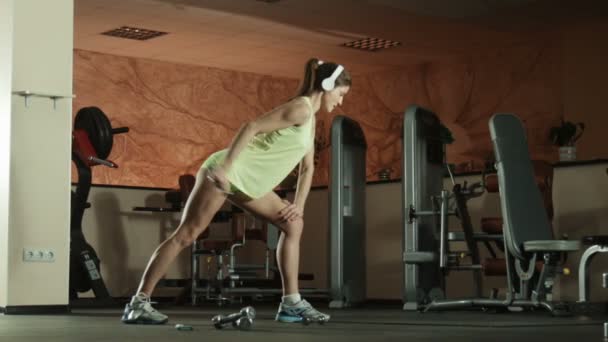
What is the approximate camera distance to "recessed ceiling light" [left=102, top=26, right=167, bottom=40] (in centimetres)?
1166

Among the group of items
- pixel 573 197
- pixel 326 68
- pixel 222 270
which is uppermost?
pixel 326 68

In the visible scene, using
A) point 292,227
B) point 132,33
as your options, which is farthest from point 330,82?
point 132,33

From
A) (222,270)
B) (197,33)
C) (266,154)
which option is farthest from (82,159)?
(197,33)

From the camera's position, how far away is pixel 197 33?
1172 centimetres

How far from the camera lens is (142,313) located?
470 centimetres

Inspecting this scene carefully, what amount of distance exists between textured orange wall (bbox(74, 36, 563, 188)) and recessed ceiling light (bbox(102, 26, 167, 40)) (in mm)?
957

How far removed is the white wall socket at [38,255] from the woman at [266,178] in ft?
5.60

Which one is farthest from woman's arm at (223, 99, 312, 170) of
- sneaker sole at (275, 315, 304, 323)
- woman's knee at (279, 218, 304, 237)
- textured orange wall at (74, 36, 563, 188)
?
textured orange wall at (74, 36, 563, 188)

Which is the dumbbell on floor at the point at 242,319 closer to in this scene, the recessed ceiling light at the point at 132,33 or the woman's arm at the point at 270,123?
the woman's arm at the point at 270,123

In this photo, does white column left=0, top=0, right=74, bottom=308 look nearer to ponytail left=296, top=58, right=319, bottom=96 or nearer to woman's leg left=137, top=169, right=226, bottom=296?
woman's leg left=137, top=169, right=226, bottom=296

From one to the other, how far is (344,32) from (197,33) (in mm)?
1643

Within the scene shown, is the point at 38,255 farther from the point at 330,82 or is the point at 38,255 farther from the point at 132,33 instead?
the point at 132,33

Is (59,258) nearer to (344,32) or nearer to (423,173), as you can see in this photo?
Answer: (423,173)

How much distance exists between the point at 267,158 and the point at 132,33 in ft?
24.9
